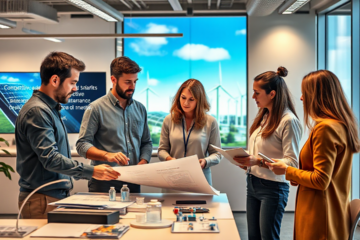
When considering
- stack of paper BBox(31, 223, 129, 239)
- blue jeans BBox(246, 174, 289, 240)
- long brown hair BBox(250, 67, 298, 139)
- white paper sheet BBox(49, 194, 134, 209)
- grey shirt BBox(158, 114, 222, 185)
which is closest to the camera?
stack of paper BBox(31, 223, 129, 239)

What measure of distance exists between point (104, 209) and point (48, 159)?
43 centimetres

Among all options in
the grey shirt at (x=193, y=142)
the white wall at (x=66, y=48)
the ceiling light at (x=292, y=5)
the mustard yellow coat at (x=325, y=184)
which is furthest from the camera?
the white wall at (x=66, y=48)

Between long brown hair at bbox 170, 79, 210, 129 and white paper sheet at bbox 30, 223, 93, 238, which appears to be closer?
white paper sheet at bbox 30, 223, 93, 238

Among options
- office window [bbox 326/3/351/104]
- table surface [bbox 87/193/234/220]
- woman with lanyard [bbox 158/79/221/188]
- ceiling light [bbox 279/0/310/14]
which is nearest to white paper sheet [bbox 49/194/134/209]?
table surface [bbox 87/193/234/220]

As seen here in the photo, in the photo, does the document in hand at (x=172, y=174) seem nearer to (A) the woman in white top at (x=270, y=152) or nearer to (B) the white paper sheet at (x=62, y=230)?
(A) the woman in white top at (x=270, y=152)

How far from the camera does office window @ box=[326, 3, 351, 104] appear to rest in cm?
507

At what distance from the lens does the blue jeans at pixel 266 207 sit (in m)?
2.55

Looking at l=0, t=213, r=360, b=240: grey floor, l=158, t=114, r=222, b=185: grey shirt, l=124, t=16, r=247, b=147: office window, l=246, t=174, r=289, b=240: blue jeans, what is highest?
l=124, t=16, r=247, b=147: office window

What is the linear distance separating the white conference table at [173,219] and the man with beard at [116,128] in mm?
371

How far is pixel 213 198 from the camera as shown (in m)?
2.70

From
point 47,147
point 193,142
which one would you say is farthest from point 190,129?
point 47,147

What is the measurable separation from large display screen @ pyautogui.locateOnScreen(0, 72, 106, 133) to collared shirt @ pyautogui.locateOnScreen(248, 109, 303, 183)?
3.80m

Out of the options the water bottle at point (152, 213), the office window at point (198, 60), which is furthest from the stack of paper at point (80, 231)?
the office window at point (198, 60)

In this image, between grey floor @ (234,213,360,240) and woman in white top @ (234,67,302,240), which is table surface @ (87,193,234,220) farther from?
grey floor @ (234,213,360,240)
